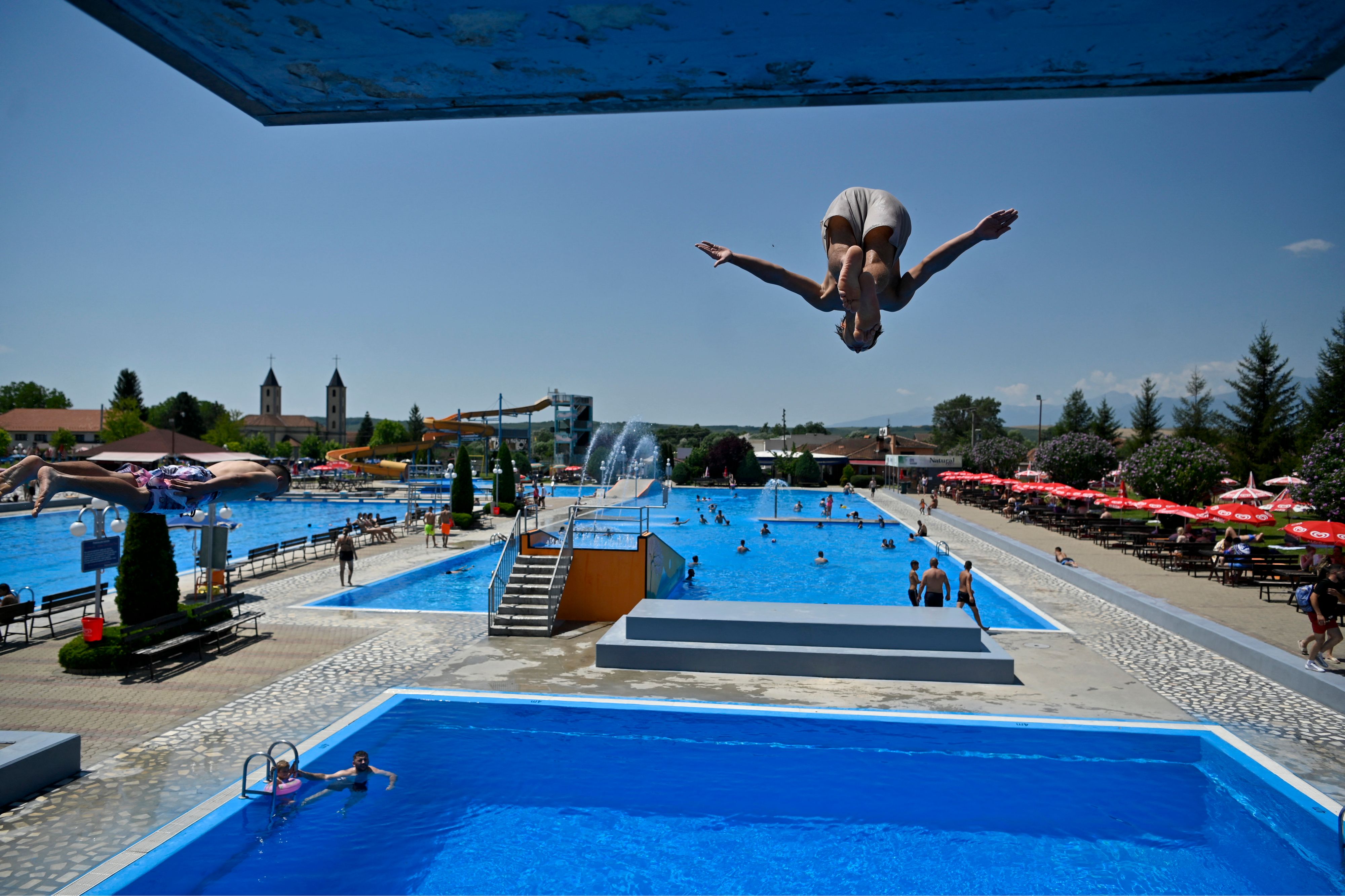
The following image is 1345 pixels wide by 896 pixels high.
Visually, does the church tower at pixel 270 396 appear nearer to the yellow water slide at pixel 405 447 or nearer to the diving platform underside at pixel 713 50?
the yellow water slide at pixel 405 447

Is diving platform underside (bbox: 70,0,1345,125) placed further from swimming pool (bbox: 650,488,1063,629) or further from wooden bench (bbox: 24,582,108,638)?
swimming pool (bbox: 650,488,1063,629)

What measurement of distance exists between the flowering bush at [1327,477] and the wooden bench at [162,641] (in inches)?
985

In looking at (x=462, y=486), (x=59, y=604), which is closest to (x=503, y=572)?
Result: (x=59, y=604)

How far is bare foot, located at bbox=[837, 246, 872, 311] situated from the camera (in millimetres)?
2908

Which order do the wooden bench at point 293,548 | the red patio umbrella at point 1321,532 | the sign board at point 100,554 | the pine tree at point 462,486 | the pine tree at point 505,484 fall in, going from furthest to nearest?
the pine tree at point 505,484, the pine tree at point 462,486, the wooden bench at point 293,548, the red patio umbrella at point 1321,532, the sign board at point 100,554

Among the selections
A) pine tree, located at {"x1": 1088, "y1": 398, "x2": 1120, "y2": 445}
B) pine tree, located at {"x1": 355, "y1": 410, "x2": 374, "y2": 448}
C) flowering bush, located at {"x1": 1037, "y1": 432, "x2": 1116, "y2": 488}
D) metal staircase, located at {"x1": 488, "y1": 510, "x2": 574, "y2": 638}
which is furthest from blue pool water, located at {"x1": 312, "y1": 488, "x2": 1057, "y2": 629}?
pine tree, located at {"x1": 355, "y1": 410, "x2": 374, "y2": 448}

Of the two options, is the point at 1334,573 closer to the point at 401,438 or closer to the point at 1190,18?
the point at 1190,18

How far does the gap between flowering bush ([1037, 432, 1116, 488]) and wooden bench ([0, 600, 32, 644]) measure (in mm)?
40997

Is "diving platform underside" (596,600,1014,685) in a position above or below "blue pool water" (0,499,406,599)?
above

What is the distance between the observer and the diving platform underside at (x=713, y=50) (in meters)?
1.75

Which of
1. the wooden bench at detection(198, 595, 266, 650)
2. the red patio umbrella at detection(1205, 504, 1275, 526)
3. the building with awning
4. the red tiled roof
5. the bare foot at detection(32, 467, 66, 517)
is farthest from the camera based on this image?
the red tiled roof

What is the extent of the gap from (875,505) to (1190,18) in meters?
44.7

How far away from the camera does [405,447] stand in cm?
6612

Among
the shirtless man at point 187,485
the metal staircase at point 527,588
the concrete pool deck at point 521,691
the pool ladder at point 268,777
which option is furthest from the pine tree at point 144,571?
the pool ladder at point 268,777
